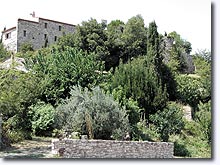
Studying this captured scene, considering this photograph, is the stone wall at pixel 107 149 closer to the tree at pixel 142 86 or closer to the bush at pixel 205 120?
the bush at pixel 205 120

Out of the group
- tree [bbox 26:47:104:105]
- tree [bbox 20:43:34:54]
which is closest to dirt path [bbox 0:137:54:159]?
tree [bbox 26:47:104:105]

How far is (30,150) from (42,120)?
56.4 inches

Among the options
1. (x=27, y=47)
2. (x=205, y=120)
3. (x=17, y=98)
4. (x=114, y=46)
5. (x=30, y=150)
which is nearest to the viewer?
(x=30, y=150)

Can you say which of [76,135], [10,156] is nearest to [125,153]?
[76,135]

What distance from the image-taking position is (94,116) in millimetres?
5973

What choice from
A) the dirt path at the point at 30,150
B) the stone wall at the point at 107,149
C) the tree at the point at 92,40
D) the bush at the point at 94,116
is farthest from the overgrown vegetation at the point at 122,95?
the tree at the point at 92,40

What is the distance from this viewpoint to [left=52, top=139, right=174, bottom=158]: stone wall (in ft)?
16.1

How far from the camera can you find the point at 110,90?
695 cm

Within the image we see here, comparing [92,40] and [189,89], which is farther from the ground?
[92,40]

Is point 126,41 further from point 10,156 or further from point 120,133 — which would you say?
point 10,156

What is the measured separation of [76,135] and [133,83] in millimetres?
2096

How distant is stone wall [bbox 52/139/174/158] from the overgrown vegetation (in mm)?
395

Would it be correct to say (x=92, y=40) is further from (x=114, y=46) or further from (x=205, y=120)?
(x=205, y=120)

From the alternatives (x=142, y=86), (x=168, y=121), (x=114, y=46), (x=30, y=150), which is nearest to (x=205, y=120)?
(x=168, y=121)
